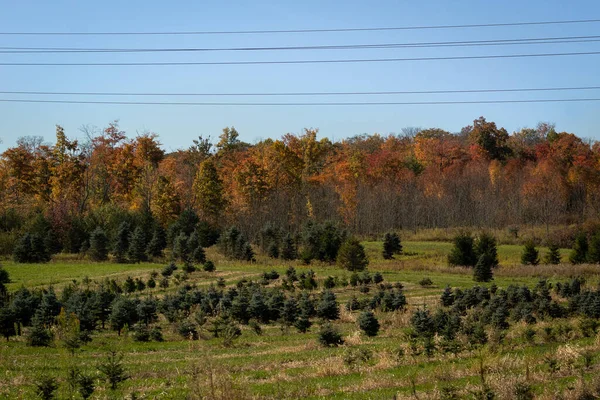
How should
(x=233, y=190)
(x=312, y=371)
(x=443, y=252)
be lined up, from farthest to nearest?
(x=233, y=190), (x=443, y=252), (x=312, y=371)

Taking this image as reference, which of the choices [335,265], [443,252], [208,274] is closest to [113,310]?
[208,274]

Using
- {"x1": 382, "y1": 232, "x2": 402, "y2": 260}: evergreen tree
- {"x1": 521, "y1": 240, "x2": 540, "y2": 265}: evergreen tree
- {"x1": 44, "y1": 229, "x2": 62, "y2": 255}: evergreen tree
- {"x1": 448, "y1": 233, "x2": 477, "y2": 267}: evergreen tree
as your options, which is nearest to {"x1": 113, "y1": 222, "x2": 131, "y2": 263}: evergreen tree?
{"x1": 44, "y1": 229, "x2": 62, "y2": 255}: evergreen tree

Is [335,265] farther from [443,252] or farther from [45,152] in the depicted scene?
[45,152]

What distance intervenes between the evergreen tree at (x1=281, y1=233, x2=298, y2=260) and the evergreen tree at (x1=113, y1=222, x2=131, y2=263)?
42.1 ft

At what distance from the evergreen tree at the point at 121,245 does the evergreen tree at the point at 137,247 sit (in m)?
0.89

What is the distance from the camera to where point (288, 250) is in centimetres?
4991

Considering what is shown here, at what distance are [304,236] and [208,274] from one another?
1252 cm

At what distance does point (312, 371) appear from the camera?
43.7 ft

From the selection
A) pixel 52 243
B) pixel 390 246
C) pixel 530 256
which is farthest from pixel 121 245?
pixel 530 256

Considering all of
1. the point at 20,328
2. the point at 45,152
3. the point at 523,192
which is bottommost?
the point at 20,328

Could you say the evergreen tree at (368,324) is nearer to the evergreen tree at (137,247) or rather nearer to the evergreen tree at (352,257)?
the evergreen tree at (352,257)

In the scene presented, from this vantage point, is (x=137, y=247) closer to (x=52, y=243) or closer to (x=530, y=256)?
(x=52, y=243)

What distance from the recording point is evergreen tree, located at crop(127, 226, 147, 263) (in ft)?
159

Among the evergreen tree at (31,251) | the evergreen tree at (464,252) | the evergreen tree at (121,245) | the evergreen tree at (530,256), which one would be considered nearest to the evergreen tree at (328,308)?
the evergreen tree at (464,252)
